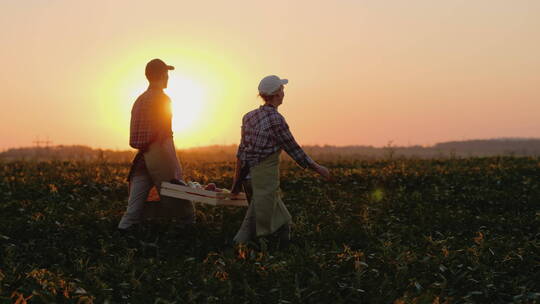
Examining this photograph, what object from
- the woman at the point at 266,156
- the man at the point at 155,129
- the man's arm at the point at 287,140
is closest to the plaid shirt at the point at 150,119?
the man at the point at 155,129

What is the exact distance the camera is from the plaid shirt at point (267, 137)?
7570mm

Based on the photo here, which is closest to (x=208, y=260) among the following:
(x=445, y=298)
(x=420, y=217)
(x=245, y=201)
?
(x=245, y=201)

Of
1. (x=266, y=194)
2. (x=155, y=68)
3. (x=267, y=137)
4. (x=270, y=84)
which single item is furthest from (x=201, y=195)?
(x=155, y=68)

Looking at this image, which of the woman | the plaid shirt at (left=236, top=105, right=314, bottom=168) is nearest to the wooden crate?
the woman

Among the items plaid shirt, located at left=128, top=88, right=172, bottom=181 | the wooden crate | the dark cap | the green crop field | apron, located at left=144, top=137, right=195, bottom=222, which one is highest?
the dark cap

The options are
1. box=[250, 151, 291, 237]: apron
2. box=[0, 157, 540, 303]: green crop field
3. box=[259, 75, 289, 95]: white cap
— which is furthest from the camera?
box=[250, 151, 291, 237]: apron

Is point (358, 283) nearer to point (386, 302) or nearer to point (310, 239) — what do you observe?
point (386, 302)

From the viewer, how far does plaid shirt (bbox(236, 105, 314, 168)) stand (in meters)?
7.57

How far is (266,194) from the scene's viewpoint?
778 cm

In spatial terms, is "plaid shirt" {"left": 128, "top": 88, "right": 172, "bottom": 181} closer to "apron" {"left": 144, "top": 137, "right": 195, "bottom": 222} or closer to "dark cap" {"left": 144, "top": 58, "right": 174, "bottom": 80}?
"apron" {"left": 144, "top": 137, "right": 195, "bottom": 222}

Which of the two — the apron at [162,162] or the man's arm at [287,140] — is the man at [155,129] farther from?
the man's arm at [287,140]

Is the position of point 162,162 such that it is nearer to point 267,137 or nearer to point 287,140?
point 267,137

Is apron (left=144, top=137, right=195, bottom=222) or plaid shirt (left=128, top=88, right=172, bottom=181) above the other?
plaid shirt (left=128, top=88, right=172, bottom=181)

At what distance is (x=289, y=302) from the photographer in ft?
20.0
